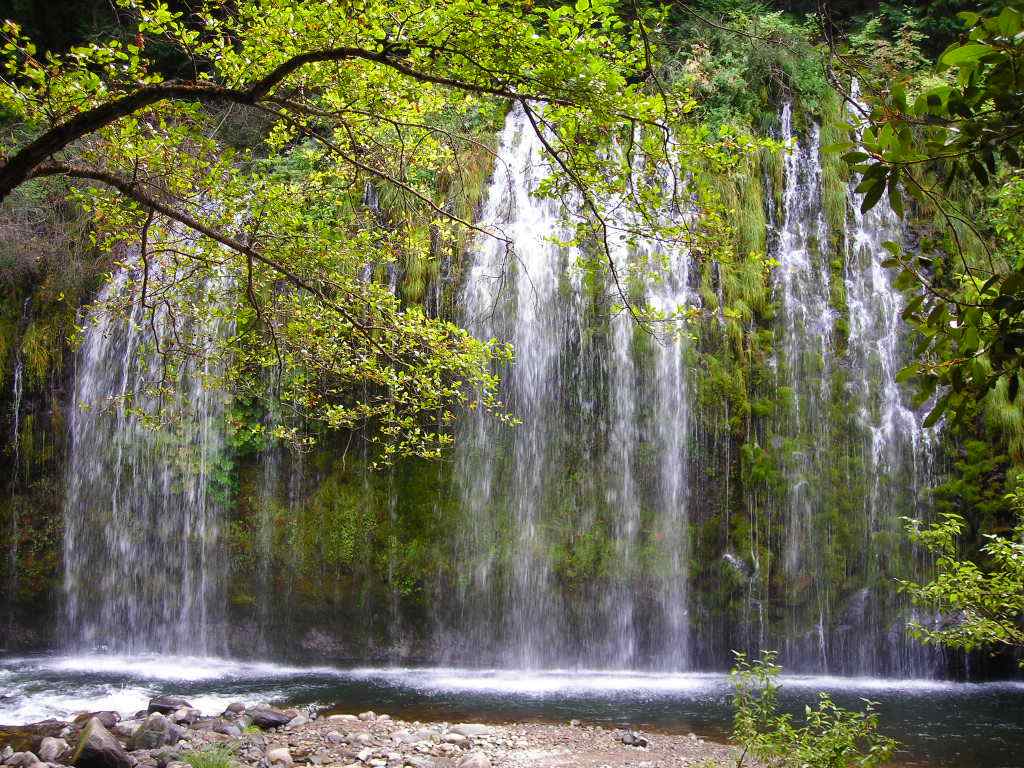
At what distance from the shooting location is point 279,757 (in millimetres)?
6133

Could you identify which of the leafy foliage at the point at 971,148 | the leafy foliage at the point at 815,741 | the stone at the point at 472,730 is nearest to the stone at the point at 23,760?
the stone at the point at 472,730

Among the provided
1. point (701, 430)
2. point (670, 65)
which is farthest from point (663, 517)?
point (670, 65)

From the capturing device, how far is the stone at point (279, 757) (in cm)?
609

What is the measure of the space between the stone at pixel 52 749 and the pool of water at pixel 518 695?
1259mm

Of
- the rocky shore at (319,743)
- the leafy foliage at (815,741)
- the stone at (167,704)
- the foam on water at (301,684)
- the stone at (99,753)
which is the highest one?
the leafy foliage at (815,741)

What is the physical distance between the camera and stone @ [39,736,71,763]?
6062mm

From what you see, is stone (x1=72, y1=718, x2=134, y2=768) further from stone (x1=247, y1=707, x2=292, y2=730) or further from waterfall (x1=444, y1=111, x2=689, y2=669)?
waterfall (x1=444, y1=111, x2=689, y2=669)

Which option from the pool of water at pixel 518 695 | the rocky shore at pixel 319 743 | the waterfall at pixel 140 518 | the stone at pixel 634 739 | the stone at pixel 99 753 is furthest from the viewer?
the waterfall at pixel 140 518

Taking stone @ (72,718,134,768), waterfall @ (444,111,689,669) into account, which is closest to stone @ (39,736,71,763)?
stone @ (72,718,134,768)

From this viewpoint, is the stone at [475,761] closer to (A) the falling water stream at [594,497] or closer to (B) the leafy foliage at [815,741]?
(B) the leafy foliage at [815,741]

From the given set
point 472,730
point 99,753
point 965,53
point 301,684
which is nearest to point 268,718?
point 99,753

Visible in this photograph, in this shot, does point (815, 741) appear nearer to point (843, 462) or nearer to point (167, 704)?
point (167, 704)

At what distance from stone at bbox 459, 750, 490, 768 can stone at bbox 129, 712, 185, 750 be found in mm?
2424

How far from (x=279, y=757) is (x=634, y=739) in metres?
2.96
